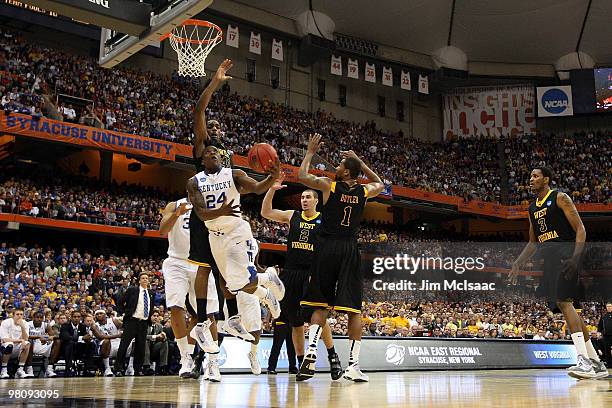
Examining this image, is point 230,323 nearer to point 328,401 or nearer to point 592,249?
point 328,401

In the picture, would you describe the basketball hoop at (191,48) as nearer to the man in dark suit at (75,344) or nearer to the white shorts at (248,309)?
the man in dark suit at (75,344)

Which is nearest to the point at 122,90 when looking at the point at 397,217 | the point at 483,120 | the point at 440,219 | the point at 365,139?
the point at 365,139

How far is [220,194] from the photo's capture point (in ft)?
22.2

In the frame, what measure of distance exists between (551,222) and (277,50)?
2976 centimetres

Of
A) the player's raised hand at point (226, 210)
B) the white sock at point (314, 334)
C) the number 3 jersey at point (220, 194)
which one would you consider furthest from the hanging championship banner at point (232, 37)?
the player's raised hand at point (226, 210)

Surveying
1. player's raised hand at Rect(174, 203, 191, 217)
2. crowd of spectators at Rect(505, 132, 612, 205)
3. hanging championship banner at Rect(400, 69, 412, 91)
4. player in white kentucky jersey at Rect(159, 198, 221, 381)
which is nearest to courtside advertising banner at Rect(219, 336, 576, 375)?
player in white kentucky jersey at Rect(159, 198, 221, 381)

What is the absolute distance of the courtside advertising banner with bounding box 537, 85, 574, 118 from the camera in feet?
135

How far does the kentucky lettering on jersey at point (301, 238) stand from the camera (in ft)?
28.6

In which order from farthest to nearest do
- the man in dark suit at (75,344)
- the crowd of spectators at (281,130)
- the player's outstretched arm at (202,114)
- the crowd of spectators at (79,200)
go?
the crowd of spectators at (281,130) < the crowd of spectators at (79,200) < the man in dark suit at (75,344) < the player's outstretched arm at (202,114)

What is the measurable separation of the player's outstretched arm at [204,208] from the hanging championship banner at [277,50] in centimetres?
3009

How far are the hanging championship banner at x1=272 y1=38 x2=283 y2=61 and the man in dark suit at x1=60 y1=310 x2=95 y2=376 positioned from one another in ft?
84.1

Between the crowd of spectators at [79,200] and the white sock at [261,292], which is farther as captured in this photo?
the crowd of spectators at [79,200]

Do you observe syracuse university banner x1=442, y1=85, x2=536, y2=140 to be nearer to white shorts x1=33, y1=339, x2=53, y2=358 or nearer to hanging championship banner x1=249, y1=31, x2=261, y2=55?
hanging championship banner x1=249, y1=31, x2=261, y2=55

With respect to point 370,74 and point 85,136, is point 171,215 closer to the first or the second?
point 85,136
